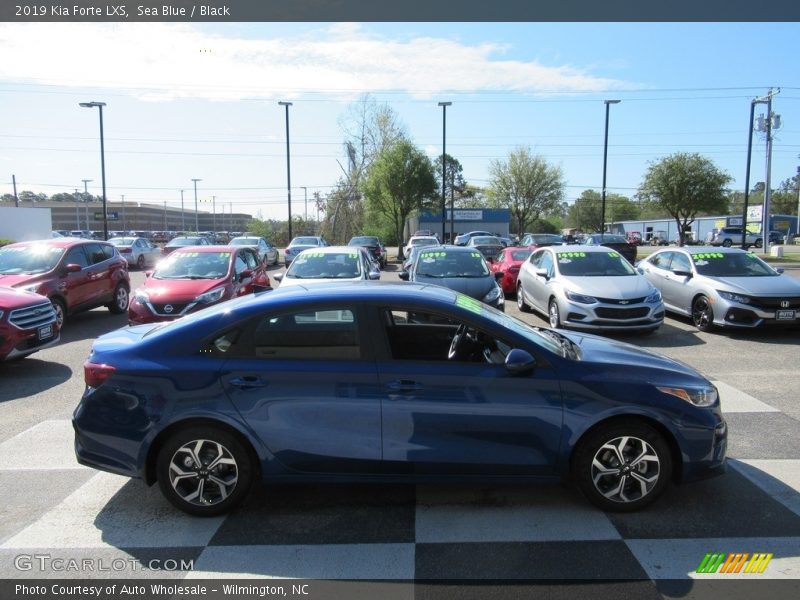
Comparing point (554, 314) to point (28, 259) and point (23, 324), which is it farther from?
point (28, 259)

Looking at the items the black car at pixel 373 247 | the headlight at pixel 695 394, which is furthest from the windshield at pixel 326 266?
the black car at pixel 373 247

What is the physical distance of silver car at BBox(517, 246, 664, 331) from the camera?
9625 mm

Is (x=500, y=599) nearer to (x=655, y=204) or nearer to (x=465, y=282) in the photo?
(x=465, y=282)

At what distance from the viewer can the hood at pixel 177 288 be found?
9.37 metres

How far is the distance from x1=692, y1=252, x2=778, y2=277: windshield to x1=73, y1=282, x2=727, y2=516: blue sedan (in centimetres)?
806

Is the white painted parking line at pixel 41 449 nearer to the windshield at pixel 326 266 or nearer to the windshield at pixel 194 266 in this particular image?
the windshield at pixel 194 266

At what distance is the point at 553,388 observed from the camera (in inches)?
143

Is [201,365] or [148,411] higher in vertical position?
[201,365]

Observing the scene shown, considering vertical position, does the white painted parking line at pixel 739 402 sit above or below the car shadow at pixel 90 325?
above

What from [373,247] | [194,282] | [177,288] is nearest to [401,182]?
[373,247]

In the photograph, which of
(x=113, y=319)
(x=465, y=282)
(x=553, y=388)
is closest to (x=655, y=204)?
(x=465, y=282)

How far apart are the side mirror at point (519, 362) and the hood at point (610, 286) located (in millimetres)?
6586

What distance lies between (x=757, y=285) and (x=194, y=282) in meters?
9.75

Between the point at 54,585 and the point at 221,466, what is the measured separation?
104cm
